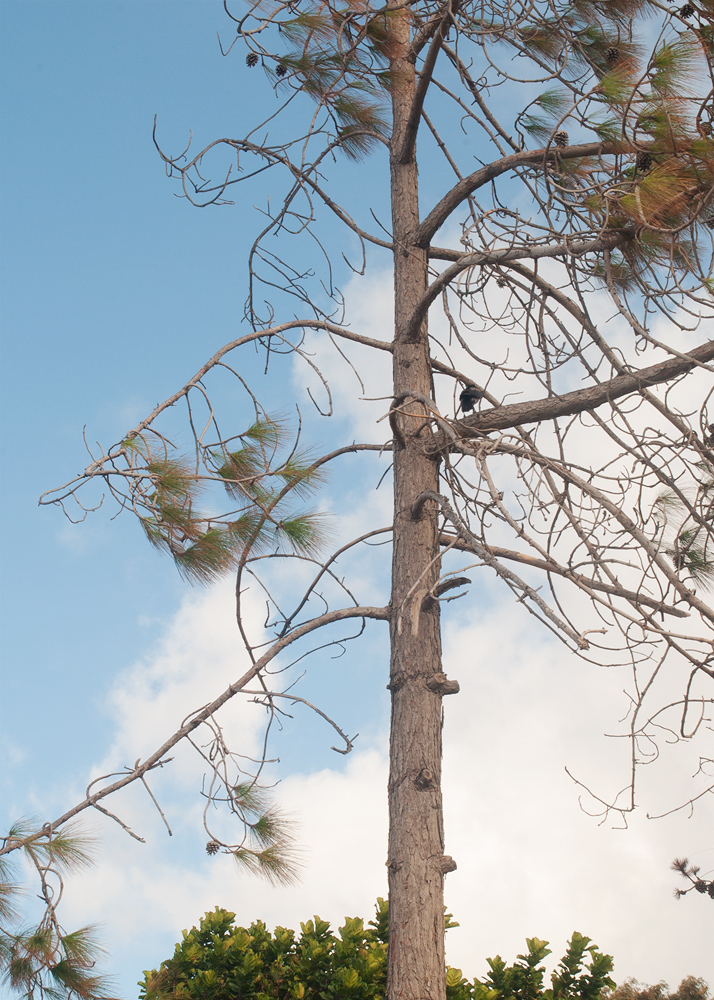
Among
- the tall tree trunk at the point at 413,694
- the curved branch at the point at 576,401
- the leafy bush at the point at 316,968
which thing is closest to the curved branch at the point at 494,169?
the tall tree trunk at the point at 413,694

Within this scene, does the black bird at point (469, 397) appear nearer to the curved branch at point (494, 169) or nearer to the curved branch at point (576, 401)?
the curved branch at point (576, 401)

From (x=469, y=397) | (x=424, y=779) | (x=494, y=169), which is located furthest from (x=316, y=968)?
(x=494, y=169)

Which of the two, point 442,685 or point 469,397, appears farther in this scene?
point 469,397

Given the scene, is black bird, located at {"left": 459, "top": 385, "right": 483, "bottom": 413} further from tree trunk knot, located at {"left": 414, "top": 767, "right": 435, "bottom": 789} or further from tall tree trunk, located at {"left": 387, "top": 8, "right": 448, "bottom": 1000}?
tree trunk knot, located at {"left": 414, "top": 767, "right": 435, "bottom": 789}

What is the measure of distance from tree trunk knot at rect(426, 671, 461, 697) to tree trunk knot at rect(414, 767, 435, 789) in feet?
1.01

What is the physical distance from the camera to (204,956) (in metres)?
3.91

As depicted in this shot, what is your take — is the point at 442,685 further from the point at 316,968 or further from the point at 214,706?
the point at 316,968

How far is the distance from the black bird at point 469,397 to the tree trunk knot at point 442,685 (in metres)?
1.20

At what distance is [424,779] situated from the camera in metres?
3.12

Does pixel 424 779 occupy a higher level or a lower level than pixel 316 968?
higher

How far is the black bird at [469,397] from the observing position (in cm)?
372

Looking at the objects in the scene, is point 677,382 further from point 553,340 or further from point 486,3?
point 486,3

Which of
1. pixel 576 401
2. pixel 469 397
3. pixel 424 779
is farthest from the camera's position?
pixel 469 397

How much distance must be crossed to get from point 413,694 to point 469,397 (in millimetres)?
1325
